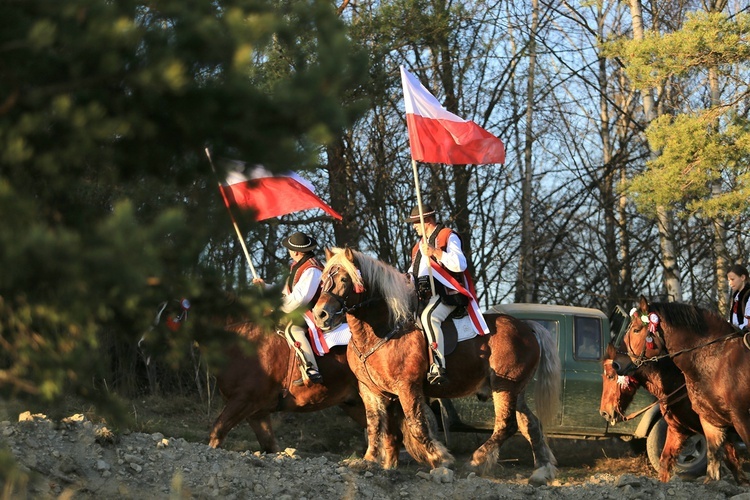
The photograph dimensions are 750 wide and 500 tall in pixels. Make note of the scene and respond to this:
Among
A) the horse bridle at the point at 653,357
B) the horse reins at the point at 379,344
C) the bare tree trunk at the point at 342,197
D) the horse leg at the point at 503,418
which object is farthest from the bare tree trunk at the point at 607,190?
the horse reins at the point at 379,344

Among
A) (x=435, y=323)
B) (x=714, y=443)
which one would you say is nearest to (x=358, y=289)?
(x=435, y=323)

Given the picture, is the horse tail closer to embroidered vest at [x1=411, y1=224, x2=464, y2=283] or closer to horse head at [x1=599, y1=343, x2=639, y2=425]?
horse head at [x1=599, y1=343, x2=639, y2=425]

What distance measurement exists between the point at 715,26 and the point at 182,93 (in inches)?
493

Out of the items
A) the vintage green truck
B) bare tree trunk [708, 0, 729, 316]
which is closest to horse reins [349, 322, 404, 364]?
the vintage green truck

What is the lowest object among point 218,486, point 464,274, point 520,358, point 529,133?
point 218,486

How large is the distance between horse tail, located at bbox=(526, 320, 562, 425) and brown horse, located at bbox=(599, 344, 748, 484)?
0.62 metres

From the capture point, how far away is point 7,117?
12.0 feet

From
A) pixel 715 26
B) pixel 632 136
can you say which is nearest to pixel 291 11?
pixel 715 26

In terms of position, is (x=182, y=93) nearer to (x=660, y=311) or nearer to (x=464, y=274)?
(x=464, y=274)

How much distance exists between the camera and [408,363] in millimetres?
9906

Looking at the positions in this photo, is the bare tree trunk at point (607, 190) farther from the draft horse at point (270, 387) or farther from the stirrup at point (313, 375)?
the stirrup at point (313, 375)

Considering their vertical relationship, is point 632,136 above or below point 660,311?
above

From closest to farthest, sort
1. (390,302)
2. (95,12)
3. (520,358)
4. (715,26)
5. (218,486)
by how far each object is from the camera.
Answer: (95,12) → (218,486) → (390,302) → (520,358) → (715,26)

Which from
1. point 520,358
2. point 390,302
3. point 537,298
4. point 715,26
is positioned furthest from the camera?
point 537,298
